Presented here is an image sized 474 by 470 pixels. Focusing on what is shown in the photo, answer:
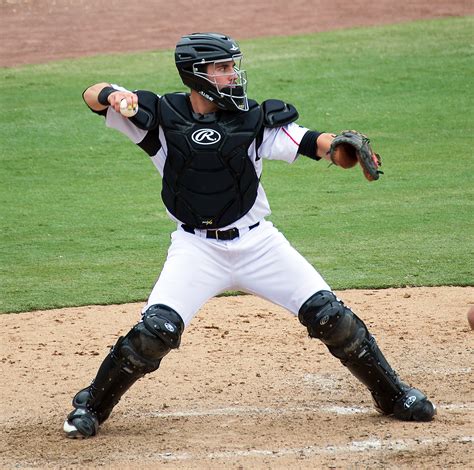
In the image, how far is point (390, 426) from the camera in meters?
5.69

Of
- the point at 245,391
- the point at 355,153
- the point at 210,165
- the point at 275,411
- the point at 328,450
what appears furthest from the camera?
the point at 245,391

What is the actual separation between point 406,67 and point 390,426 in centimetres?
1121

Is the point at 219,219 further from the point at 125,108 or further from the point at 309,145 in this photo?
the point at 125,108

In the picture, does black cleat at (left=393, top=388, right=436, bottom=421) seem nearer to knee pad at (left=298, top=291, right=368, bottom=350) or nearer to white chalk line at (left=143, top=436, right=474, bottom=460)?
white chalk line at (left=143, top=436, right=474, bottom=460)

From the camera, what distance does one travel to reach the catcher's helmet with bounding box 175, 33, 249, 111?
5.63 metres

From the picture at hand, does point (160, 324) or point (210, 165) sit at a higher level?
point (210, 165)

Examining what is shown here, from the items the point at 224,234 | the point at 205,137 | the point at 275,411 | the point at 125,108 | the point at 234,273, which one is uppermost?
the point at 125,108

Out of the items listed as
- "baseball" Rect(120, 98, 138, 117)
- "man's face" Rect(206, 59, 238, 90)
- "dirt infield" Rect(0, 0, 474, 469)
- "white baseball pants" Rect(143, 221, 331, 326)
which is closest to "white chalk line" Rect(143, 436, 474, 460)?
"dirt infield" Rect(0, 0, 474, 469)

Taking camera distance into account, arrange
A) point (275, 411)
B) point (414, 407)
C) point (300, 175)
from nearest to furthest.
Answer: point (414, 407) → point (275, 411) → point (300, 175)

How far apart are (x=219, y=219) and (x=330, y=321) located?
0.78 meters

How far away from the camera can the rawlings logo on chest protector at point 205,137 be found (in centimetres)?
558

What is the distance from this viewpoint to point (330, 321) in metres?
5.49

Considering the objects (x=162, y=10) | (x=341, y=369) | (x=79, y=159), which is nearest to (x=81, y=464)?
(x=341, y=369)

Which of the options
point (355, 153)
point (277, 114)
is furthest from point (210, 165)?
point (355, 153)
